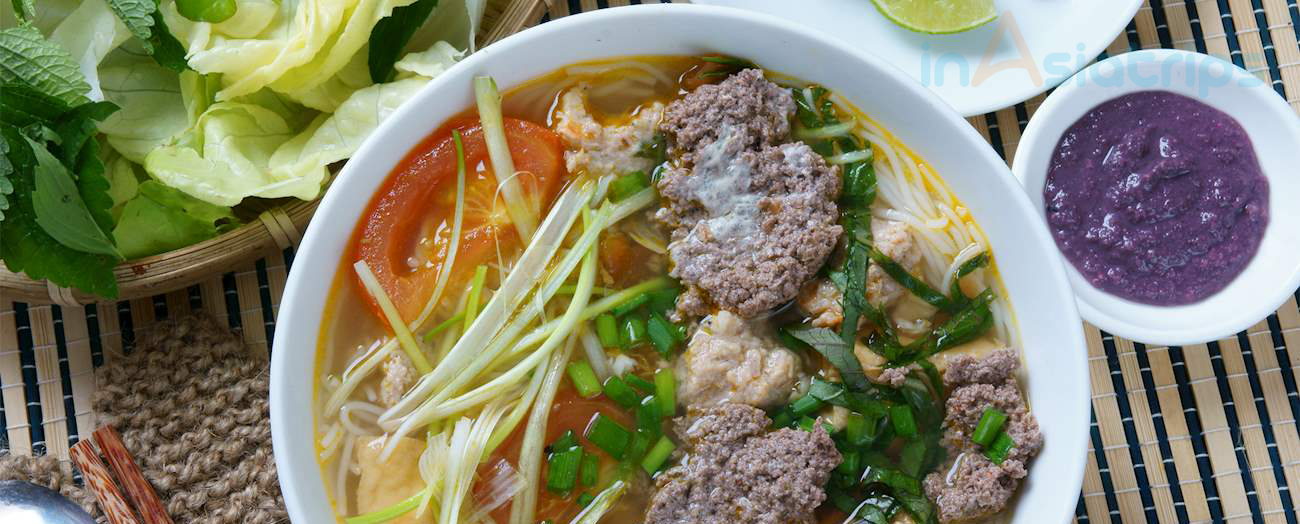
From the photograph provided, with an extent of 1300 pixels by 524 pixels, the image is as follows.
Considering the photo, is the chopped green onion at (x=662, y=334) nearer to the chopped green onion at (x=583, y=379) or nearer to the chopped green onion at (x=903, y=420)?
the chopped green onion at (x=583, y=379)

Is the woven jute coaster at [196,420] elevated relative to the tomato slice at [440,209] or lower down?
lower down

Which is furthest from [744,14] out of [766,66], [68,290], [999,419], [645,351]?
[68,290]

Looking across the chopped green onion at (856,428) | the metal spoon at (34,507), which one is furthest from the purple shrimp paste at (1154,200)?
the metal spoon at (34,507)

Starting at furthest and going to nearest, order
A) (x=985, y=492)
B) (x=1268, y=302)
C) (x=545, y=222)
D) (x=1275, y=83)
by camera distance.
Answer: (x=1275, y=83) → (x=1268, y=302) → (x=545, y=222) → (x=985, y=492)

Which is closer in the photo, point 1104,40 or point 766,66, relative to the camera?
point 766,66

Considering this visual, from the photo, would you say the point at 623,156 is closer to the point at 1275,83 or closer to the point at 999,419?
the point at 999,419

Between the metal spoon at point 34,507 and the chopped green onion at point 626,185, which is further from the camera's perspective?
the metal spoon at point 34,507
